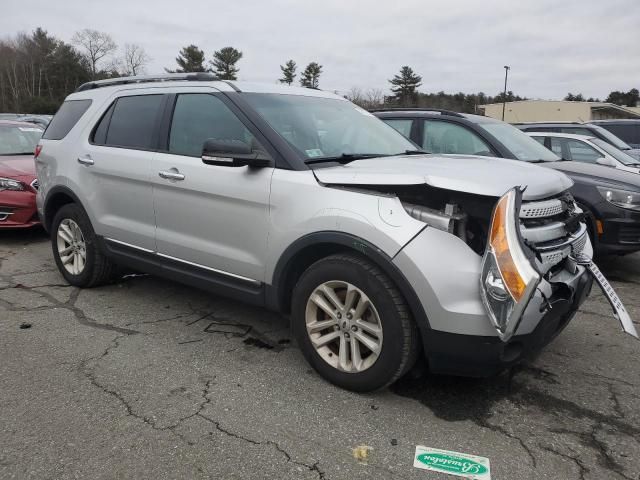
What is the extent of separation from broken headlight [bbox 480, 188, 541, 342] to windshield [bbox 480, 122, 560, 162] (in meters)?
3.63

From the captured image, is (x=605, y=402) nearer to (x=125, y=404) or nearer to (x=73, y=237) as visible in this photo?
(x=125, y=404)

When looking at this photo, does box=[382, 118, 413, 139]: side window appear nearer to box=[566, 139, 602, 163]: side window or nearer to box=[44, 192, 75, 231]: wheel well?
box=[566, 139, 602, 163]: side window

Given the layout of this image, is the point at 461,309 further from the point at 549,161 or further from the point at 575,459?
the point at 549,161

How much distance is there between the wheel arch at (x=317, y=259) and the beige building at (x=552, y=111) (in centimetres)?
5176

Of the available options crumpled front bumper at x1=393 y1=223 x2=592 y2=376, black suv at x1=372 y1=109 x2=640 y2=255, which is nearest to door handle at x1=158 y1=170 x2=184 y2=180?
crumpled front bumper at x1=393 y1=223 x2=592 y2=376

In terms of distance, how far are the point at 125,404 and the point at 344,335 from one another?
1275 mm

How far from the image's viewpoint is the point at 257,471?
239 cm

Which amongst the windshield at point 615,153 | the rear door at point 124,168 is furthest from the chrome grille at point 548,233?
the windshield at point 615,153

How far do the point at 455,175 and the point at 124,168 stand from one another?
8.84 ft

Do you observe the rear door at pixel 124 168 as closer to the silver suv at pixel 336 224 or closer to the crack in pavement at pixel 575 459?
the silver suv at pixel 336 224

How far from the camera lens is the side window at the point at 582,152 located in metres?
7.95

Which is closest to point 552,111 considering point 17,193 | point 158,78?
point 17,193

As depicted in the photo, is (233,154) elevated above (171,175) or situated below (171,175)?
above

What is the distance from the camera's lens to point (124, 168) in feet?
13.8
